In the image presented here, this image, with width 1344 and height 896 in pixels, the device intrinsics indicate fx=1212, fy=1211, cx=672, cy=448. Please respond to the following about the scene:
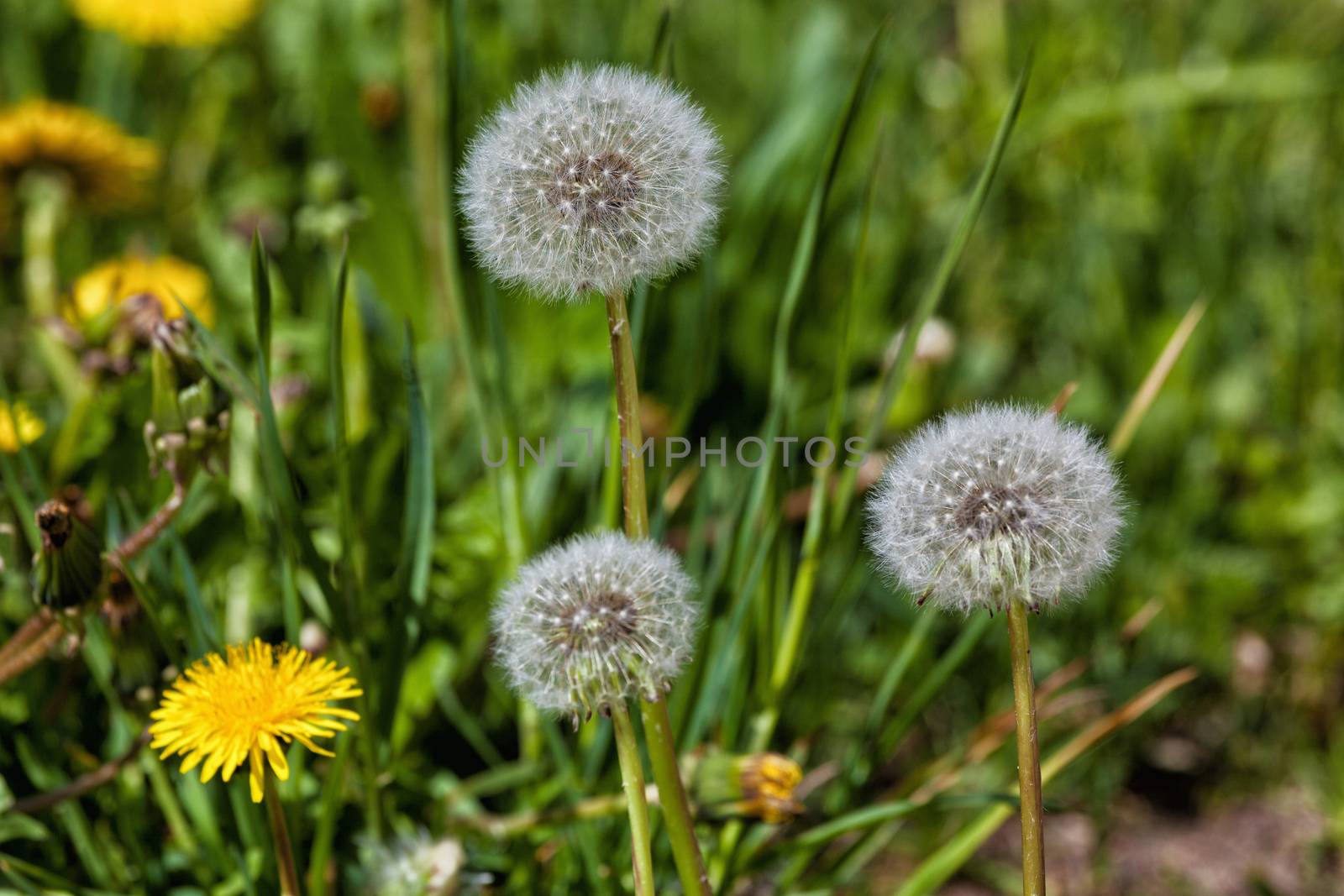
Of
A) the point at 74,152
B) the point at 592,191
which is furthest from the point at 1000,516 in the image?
the point at 74,152

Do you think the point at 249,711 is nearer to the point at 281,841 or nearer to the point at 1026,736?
the point at 281,841

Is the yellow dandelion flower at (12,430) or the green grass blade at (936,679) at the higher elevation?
the yellow dandelion flower at (12,430)

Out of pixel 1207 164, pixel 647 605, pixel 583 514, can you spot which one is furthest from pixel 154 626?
pixel 1207 164

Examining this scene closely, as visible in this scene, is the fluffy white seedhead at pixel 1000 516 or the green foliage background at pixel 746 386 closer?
the fluffy white seedhead at pixel 1000 516

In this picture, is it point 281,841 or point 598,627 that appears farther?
point 281,841

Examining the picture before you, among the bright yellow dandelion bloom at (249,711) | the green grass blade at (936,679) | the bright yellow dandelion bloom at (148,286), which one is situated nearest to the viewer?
the bright yellow dandelion bloom at (249,711)

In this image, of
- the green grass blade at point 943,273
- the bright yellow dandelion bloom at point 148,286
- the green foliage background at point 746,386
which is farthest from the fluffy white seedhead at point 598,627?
the bright yellow dandelion bloom at point 148,286

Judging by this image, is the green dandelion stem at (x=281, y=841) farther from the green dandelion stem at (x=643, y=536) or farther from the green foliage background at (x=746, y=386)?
the green dandelion stem at (x=643, y=536)
